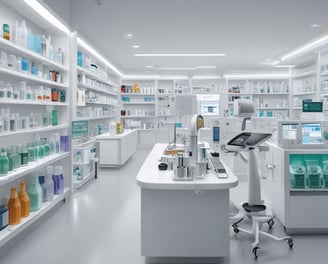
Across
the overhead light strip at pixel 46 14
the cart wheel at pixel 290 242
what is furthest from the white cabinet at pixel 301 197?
the overhead light strip at pixel 46 14

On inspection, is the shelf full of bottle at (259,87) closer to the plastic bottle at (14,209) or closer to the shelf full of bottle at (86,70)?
the shelf full of bottle at (86,70)

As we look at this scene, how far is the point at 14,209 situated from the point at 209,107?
328 inches

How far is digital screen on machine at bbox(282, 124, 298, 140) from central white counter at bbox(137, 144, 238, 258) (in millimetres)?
1163

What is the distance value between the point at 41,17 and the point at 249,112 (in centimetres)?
291

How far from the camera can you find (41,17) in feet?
12.6

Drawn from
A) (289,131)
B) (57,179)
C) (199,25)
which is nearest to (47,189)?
(57,179)

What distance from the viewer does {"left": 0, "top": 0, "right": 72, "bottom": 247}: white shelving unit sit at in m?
3.02

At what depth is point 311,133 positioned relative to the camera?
342cm

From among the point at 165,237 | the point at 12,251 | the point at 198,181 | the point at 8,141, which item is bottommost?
the point at 12,251

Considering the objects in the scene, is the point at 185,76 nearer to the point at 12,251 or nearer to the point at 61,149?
the point at 61,149

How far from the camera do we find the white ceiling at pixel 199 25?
443cm

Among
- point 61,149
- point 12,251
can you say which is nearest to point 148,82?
point 61,149

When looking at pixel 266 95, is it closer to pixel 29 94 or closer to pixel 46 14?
pixel 46 14

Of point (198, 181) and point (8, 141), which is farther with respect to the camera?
point (8, 141)
